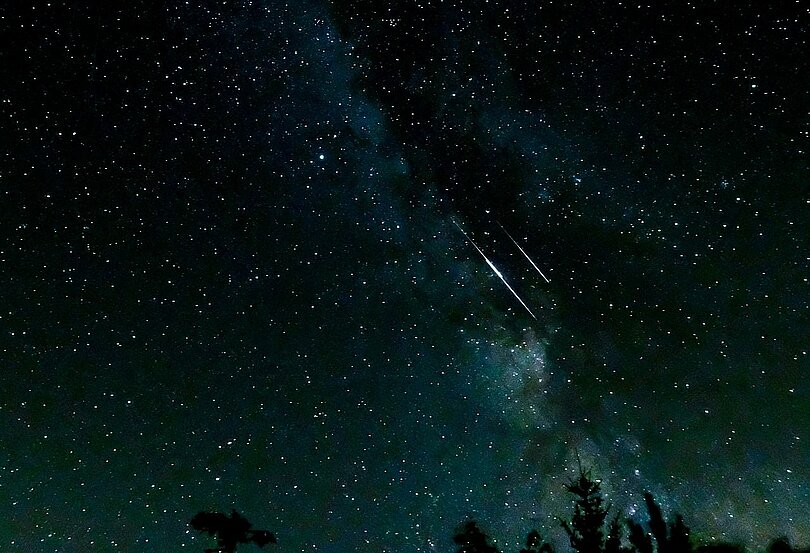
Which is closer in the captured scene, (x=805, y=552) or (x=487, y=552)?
(x=805, y=552)

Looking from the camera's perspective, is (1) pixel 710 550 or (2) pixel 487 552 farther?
(2) pixel 487 552

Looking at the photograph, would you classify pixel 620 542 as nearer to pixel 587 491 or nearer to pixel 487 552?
pixel 587 491

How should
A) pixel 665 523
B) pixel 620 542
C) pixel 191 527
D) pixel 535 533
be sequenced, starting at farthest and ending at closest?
pixel 535 533 → pixel 620 542 → pixel 665 523 → pixel 191 527

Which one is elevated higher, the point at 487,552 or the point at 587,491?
the point at 587,491

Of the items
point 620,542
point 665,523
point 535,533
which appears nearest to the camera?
point 665,523

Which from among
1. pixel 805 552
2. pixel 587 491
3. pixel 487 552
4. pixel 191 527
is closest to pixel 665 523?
pixel 587 491

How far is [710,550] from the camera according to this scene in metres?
11.1

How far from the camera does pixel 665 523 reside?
1190 cm

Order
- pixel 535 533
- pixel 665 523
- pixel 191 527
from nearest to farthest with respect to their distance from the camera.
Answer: pixel 191 527
pixel 665 523
pixel 535 533

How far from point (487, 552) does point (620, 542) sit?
357 centimetres

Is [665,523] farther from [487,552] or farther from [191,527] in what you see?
[191,527]

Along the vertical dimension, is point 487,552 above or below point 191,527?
below

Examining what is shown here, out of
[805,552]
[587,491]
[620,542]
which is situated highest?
[587,491]

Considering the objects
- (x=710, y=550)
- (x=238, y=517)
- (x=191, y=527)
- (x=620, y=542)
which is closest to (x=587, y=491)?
(x=620, y=542)
